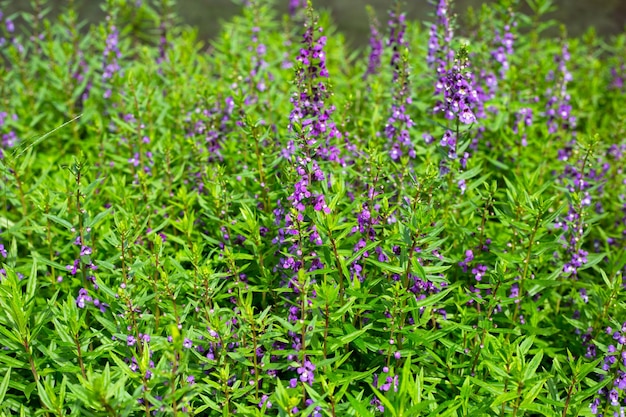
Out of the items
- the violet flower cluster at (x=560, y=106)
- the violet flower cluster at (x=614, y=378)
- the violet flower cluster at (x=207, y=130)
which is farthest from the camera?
the violet flower cluster at (x=560, y=106)

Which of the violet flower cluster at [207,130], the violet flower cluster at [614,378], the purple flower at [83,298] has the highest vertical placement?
the violet flower cluster at [207,130]

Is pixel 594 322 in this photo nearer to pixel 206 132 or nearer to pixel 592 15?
pixel 206 132

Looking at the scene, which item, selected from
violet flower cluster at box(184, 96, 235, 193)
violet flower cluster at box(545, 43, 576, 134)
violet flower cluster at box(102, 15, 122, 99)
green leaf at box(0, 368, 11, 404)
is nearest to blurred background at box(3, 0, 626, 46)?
violet flower cluster at box(102, 15, 122, 99)

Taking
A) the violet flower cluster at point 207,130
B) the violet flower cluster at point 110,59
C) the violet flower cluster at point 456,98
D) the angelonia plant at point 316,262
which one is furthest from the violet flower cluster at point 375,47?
the violet flower cluster at point 110,59

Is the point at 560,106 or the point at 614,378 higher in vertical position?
the point at 560,106

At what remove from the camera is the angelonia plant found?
314 cm

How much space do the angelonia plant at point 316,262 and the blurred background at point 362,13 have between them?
4455 millimetres

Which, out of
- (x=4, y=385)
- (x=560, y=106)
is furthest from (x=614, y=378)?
(x=4, y=385)

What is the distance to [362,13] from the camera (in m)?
9.96

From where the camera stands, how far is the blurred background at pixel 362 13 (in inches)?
381

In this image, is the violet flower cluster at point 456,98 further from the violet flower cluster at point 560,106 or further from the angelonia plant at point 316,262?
the violet flower cluster at point 560,106

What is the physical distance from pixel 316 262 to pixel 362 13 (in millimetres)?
7380

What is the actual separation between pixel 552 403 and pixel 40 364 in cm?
268

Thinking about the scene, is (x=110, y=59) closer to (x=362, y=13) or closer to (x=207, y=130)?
(x=207, y=130)
